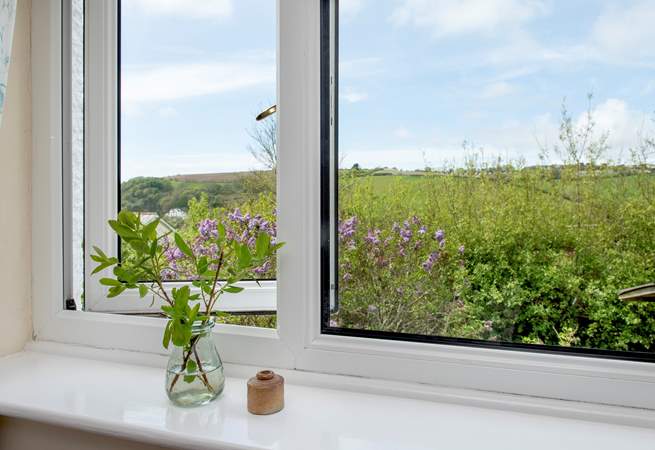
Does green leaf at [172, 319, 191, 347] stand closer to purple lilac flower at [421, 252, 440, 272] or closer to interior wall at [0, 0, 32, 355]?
purple lilac flower at [421, 252, 440, 272]

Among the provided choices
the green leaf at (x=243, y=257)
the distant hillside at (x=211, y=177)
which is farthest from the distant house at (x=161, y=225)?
the green leaf at (x=243, y=257)

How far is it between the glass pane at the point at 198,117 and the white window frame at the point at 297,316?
0.09m

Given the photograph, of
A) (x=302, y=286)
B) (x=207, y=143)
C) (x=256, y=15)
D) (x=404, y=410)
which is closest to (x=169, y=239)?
(x=207, y=143)

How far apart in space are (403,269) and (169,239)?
58 cm

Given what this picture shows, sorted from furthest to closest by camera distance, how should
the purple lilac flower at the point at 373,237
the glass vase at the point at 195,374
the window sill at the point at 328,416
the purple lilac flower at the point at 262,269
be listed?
the purple lilac flower at the point at 262,269
the purple lilac flower at the point at 373,237
the glass vase at the point at 195,374
the window sill at the point at 328,416

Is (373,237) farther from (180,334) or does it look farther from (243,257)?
(180,334)

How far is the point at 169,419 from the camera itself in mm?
836

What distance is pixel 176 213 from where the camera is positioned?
1161 millimetres

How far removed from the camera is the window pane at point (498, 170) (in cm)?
84

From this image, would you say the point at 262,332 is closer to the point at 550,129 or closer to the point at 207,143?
the point at 207,143

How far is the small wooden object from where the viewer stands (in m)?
0.83

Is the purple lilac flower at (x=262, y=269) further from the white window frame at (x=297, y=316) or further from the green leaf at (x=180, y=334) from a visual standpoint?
the green leaf at (x=180, y=334)

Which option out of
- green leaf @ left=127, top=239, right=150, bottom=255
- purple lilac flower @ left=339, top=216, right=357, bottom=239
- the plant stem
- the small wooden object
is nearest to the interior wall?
green leaf @ left=127, top=239, right=150, bottom=255

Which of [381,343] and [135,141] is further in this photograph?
[135,141]
